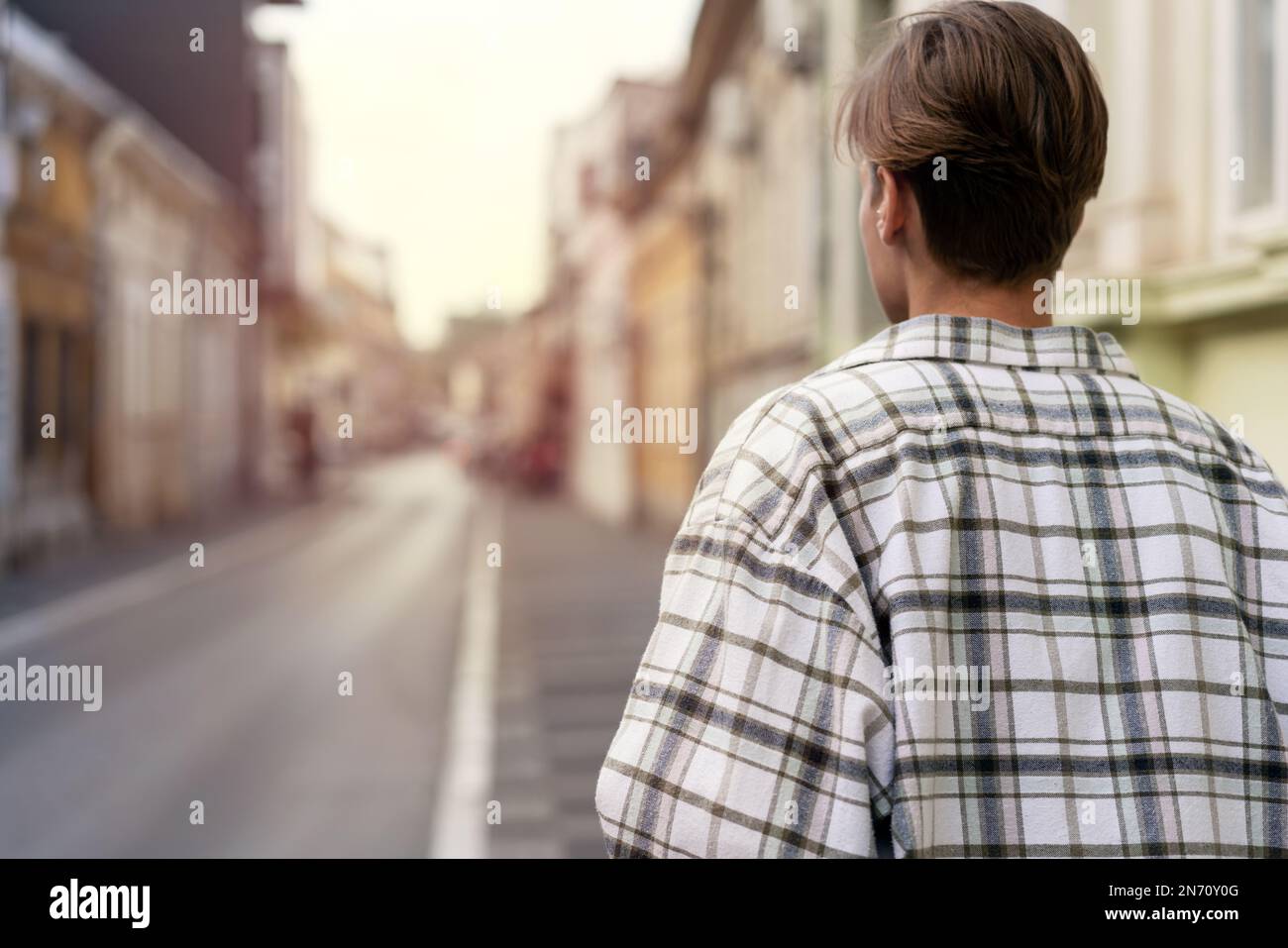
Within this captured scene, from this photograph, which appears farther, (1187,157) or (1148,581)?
(1187,157)

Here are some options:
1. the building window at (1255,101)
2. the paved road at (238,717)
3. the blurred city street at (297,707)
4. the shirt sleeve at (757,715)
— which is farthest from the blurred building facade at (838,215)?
the paved road at (238,717)

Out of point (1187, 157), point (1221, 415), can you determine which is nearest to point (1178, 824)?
point (1221, 415)

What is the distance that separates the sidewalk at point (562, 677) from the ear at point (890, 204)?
250cm

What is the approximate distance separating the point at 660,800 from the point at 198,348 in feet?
48.6

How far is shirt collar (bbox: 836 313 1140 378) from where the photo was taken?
888 millimetres

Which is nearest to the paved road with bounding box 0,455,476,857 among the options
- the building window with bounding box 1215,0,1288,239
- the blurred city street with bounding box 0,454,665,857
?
the blurred city street with bounding box 0,454,665,857

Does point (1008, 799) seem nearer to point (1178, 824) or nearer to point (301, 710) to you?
point (1178, 824)

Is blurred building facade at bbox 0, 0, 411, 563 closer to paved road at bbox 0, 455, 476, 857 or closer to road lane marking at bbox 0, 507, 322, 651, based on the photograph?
road lane marking at bbox 0, 507, 322, 651

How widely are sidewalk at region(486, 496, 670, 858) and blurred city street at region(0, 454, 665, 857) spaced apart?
0.6 inches

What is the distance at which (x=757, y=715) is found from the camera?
79cm
